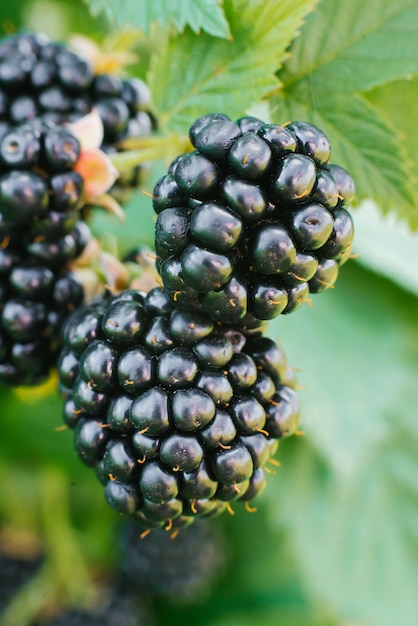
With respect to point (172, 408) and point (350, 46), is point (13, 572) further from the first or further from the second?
point (350, 46)

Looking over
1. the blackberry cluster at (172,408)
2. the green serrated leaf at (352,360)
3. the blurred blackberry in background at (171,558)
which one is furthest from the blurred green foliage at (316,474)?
the blackberry cluster at (172,408)

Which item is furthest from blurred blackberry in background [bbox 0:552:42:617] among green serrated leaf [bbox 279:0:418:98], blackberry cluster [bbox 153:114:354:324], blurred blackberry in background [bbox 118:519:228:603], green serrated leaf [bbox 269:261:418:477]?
green serrated leaf [bbox 279:0:418:98]

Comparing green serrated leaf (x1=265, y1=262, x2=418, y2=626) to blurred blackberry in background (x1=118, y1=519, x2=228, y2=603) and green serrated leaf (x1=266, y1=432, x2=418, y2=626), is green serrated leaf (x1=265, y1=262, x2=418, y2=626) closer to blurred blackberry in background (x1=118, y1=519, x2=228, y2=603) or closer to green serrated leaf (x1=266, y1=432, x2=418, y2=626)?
green serrated leaf (x1=266, y1=432, x2=418, y2=626)

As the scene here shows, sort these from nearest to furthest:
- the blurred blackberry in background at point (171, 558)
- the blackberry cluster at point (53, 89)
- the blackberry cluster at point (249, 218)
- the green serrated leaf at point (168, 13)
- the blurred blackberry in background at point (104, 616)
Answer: the blackberry cluster at point (249, 218) < the green serrated leaf at point (168, 13) < the blackberry cluster at point (53, 89) < the blurred blackberry in background at point (104, 616) < the blurred blackberry in background at point (171, 558)

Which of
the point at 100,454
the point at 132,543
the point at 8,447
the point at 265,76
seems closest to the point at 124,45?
the point at 265,76

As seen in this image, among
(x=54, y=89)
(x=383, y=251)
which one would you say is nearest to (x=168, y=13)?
(x=54, y=89)

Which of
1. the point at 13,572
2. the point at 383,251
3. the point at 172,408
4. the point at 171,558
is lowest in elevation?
the point at 13,572

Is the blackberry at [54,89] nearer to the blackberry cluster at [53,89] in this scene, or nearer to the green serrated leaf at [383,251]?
the blackberry cluster at [53,89]
